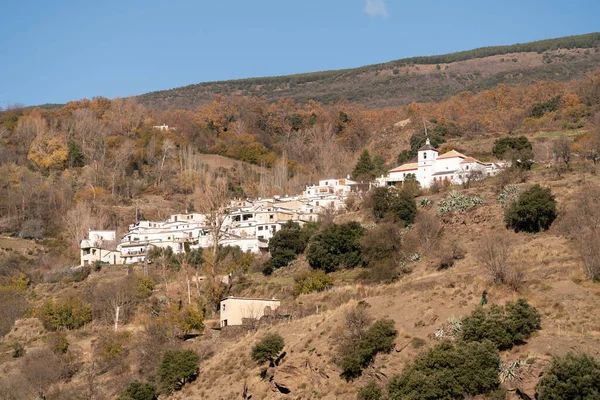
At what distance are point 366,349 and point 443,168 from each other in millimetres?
33834

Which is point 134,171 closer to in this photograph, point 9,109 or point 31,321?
point 9,109

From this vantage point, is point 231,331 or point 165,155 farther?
point 165,155

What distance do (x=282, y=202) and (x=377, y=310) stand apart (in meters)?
35.6

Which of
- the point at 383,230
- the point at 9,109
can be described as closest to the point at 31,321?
the point at 383,230

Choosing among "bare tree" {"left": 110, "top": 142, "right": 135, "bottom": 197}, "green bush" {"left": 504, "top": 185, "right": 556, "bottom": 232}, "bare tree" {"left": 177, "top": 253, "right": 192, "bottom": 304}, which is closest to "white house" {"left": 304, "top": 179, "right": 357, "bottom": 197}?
"bare tree" {"left": 177, "top": 253, "right": 192, "bottom": 304}

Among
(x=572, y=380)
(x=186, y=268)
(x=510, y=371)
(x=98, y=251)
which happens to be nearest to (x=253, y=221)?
(x=98, y=251)

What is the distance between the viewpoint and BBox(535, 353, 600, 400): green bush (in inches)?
835

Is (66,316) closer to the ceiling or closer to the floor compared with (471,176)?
closer to the floor

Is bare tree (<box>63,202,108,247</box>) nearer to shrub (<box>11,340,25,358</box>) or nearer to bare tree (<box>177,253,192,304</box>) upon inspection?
bare tree (<box>177,253,192,304</box>)

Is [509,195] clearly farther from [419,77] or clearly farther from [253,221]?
[419,77]

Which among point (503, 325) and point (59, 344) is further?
point (59, 344)

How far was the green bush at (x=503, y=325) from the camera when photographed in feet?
83.4

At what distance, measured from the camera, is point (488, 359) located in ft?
80.1

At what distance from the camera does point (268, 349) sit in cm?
3141
